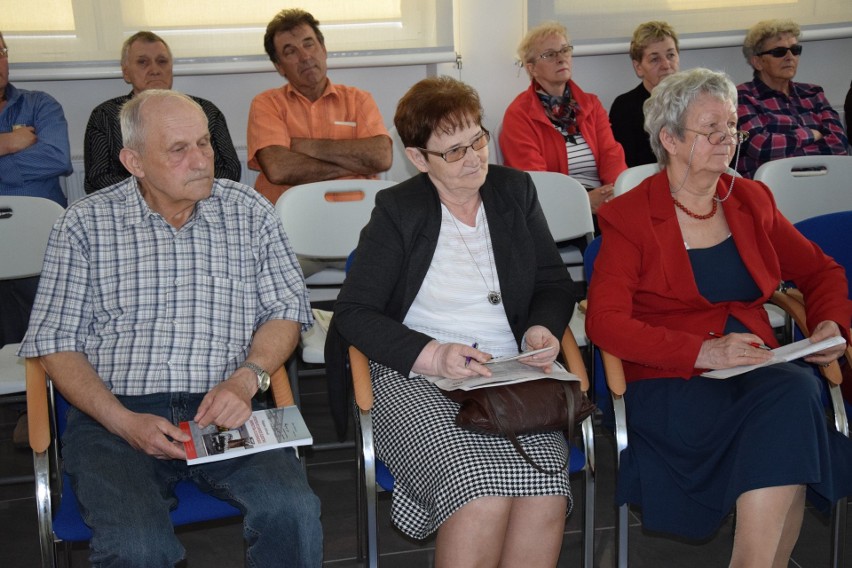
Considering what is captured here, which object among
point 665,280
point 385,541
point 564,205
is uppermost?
point 564,205

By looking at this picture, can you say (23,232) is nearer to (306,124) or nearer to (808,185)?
(306,124)

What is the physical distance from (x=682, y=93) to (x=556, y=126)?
6.33 feet

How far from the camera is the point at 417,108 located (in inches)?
89.3

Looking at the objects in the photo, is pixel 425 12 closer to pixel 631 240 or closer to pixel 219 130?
pixel 219 130

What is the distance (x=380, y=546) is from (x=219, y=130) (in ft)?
6.74

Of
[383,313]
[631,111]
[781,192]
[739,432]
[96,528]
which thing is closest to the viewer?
[96,528]

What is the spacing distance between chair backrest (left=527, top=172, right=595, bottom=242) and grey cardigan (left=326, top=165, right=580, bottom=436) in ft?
3.29

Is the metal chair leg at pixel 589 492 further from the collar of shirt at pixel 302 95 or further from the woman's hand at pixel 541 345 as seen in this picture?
the collar of shirt at pixel 302 95

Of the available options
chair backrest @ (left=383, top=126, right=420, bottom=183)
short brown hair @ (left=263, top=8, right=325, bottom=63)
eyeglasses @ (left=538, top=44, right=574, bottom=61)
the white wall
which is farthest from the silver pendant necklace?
the white wall

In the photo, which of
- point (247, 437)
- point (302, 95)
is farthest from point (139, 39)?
point (247, 437)

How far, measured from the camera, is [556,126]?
14.1ft

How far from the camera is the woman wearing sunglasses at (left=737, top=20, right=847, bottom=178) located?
440cm

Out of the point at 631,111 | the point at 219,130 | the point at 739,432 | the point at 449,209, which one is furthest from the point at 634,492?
the point at 631,111

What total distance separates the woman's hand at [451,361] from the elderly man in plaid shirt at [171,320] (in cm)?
36
